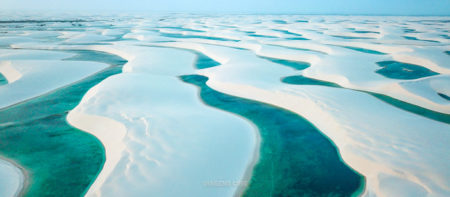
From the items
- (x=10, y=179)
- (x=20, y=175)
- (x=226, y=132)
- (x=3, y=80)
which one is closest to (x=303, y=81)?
(x=226, y=132)

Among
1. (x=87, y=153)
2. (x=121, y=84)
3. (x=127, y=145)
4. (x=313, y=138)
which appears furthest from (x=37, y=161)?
(x=313, y=138)

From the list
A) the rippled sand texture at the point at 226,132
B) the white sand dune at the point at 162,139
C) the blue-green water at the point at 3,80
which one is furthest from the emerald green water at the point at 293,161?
the blue-green water at the point at 3,80

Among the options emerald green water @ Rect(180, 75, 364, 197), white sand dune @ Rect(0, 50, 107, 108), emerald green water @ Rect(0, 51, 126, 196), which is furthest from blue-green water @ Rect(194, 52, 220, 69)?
emerald green water @ Rect(0, 51, 126, 196)

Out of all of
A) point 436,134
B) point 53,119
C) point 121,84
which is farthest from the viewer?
point 121,84

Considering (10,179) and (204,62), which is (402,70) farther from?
(10,179)

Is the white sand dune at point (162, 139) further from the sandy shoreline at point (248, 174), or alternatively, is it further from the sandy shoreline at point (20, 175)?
the sandy shoreline at point (20, 175)

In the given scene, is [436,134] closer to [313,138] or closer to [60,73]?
[313,138]

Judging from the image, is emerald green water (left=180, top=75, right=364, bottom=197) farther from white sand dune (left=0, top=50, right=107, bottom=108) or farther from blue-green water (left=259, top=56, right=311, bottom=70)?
white sand dune (left=0, top=50, right=107, bottom=108)
